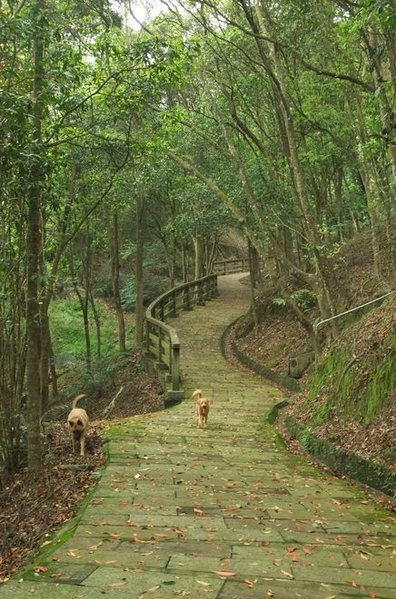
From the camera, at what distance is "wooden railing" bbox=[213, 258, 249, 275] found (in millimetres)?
37781

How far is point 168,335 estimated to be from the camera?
13352 mm

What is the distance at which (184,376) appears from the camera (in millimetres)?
13992

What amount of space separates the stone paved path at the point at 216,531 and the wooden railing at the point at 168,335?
148 inches

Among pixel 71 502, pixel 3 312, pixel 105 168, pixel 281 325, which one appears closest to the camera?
pixel 71 502

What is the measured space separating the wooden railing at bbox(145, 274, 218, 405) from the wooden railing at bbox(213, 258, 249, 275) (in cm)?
1188

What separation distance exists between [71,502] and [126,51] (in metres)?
5.23

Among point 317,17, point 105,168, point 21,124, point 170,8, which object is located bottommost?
point 21,124

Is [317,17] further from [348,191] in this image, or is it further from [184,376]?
[348,191]

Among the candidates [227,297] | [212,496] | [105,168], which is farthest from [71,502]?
[227,297]

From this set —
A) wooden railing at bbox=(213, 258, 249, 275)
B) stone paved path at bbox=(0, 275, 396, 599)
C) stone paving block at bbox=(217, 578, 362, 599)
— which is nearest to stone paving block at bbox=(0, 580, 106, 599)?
stone paved path at bbox=(0, 275, 396, 599)

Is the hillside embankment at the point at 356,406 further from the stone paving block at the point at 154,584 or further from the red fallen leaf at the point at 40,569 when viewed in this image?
the red fallen leaf at the point at 40,569

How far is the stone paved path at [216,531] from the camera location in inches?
137

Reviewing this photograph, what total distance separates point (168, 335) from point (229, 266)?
26275mm

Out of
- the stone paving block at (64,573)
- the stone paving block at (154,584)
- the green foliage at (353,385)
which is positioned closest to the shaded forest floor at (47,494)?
the stone paving block at (64,573)
